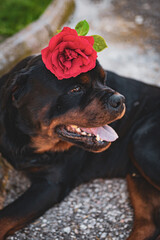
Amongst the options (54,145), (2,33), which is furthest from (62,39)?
(2,33)

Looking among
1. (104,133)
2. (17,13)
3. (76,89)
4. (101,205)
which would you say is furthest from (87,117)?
(17,13)

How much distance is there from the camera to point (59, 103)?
7.27ft

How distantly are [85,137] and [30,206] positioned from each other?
26.7 inches

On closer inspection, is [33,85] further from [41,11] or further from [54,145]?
[41,11]

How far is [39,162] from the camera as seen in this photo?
8.61 ft

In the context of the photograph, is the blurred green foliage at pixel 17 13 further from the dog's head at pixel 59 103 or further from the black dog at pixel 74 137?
the dog's head at pixel 59 103

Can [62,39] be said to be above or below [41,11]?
above

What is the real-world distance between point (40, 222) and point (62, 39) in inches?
57.5

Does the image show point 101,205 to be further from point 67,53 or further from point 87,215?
point 67,53

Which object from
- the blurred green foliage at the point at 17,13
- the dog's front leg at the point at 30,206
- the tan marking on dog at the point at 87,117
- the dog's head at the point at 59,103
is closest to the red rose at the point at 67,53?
the dog's head at the point at 59,103

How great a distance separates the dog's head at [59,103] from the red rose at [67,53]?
0.13 meters

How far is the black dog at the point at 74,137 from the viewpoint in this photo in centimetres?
223

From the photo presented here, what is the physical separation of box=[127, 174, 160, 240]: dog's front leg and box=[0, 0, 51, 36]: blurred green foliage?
9.24ft

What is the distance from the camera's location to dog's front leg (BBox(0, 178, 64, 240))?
7.92 ft
